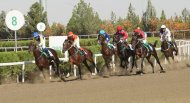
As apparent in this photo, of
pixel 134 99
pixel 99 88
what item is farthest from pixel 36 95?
pixel 134 99

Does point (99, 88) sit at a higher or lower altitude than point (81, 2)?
lower

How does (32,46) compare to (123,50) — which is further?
(123,50)

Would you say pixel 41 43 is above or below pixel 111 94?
above

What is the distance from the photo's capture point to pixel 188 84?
11.4m

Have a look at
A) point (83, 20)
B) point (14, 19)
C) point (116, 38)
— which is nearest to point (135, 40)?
point (116, 38)

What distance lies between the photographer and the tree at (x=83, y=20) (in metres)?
57.6

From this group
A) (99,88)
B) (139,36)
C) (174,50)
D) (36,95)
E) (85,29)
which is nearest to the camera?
(36,95)

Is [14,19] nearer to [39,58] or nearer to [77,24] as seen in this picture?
[39,58]

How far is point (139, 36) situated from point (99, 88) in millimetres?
5407

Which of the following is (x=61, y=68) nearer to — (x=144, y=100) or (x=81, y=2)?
(x=144, y=100)

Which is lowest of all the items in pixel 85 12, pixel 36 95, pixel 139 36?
pixel 36 95

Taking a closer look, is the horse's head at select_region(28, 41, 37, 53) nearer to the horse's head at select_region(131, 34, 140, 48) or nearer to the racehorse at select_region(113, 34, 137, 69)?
the racehorse at select_region(113, 34, 137, 69)

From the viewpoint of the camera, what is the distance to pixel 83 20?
57938 millimetres

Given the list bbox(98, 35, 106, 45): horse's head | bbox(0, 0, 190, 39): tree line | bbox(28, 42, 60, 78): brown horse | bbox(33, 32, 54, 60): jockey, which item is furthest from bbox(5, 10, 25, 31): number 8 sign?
bbox(0, 0, 190, 39): tree line
